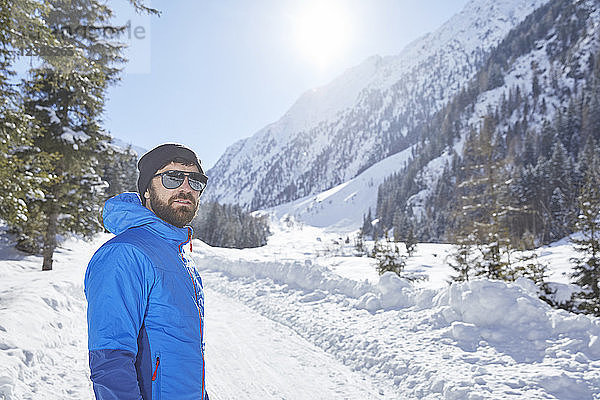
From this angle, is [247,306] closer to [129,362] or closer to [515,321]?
[515,321]

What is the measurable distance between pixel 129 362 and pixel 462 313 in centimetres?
727

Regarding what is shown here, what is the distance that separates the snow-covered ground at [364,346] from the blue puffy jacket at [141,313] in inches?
A: 133

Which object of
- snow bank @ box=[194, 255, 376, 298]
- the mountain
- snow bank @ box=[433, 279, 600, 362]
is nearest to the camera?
snow bank @ box=[433, 279, 600, 362]

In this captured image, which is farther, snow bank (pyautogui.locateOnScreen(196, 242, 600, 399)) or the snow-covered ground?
snow bank (pyautogui.locateOnScreen(196, 242, 600, 399))

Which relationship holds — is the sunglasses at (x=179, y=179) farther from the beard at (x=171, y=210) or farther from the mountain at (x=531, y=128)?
the mountain at (x=531, y=128)

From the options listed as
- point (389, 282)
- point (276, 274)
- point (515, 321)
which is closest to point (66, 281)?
point (276, 274)

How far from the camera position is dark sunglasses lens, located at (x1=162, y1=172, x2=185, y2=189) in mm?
2273

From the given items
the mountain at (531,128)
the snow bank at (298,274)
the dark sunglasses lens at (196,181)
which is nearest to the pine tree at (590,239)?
the snow bank at (298,274)

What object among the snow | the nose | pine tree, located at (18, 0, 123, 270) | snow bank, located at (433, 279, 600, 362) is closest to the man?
the nose

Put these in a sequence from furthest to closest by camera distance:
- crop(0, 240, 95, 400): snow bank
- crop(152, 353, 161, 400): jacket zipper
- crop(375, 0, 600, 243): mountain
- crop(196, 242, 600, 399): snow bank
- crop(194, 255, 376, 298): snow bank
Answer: crop(375, 0, 600, 243): mountain, crop(194, 255, 376, 298): snow bank, crop(196, 242, 600, 399): snow bank, crop(0, 240, 95, 400): snow bank, crop(152, 353, 161, 400): jacket zipper

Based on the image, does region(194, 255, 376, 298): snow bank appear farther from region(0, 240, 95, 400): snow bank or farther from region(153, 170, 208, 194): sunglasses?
region(153, 170, 208, 194): sunglasses

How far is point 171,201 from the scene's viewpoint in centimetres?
225

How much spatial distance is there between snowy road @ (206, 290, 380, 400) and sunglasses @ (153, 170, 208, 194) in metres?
3.78

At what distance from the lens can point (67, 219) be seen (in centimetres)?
1262
